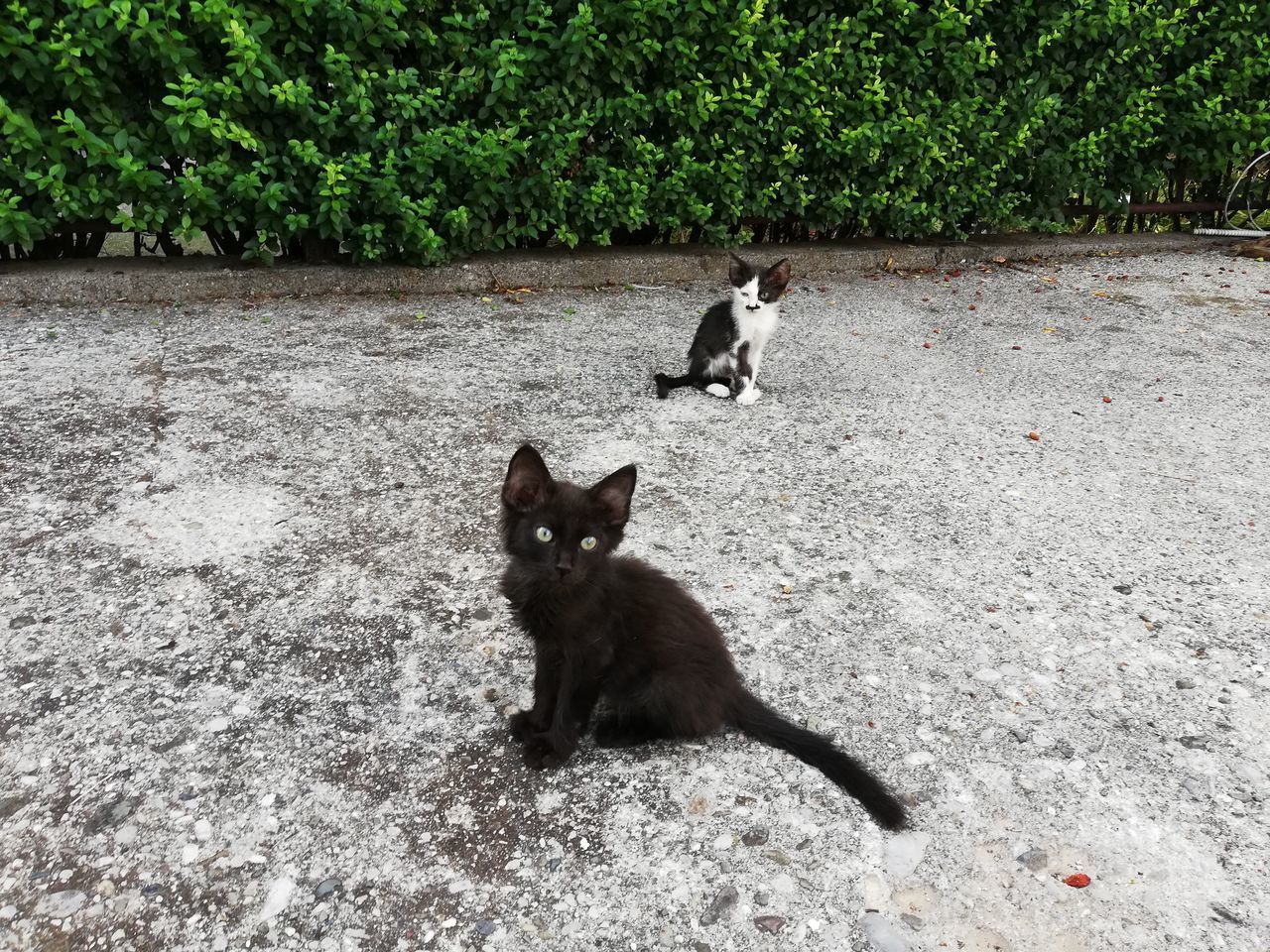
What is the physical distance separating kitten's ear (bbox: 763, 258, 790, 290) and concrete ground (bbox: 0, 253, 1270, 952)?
640 mm

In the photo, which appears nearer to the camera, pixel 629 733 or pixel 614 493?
pixel 614 493

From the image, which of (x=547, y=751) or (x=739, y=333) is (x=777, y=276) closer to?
(x=739, y=333)

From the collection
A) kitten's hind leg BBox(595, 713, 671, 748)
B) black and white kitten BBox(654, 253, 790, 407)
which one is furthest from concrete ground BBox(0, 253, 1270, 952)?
black and white kitten BBox(654, 253, 790, 407)

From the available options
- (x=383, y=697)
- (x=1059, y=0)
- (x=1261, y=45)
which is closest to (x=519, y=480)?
(x=383, y=697)

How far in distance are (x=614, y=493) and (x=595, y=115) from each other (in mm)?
4542

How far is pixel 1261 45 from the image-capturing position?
24.2ft

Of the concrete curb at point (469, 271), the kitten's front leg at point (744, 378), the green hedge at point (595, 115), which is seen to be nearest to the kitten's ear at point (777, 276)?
the kitten's front leg at point (744, 378)

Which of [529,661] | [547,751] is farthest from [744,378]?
[547,751]

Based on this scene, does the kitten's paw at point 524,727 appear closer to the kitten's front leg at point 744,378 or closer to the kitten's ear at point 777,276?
the kitten's front leg at point 744,378

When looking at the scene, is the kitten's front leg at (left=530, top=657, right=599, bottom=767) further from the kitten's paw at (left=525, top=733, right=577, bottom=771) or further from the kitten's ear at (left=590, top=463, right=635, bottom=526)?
the kitten's ear at (left=590, top=463, right=635, bottom=526)

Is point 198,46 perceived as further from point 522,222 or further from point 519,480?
point 519,480

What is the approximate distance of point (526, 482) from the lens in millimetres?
2340

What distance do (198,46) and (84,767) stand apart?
4.72 meters

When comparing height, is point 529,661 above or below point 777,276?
below
